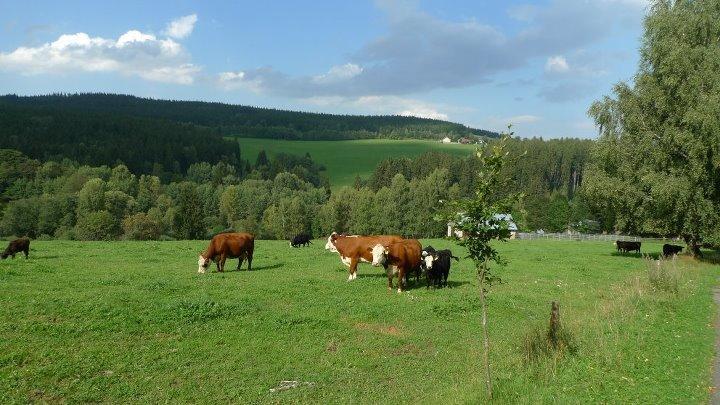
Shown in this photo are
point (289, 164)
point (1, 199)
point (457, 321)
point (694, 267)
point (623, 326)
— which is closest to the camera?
point (623, 326)

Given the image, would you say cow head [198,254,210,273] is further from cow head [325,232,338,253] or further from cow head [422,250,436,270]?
cow head [422,250,436,270]

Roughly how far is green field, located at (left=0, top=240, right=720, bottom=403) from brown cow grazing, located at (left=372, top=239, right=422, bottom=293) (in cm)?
80

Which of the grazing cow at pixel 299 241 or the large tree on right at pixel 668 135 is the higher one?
the large tree on right at pixel 668 135

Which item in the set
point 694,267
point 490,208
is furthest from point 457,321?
point 694,267

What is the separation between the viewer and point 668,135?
104 ft

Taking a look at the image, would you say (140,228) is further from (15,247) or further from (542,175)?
(542,175)

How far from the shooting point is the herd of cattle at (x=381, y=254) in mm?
19375

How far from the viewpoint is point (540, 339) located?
463 inches

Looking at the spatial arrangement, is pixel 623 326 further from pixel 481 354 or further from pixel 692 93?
pixel 692 93

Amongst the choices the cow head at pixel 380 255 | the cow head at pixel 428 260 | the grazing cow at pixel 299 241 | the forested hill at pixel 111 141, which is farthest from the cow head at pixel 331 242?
the forested hill at pixel 111 141

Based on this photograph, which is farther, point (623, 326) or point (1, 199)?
point (1, 199)

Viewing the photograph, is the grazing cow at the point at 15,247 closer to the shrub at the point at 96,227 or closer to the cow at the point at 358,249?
the cow at the point at 358,249

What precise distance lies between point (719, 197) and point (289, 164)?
471 feet

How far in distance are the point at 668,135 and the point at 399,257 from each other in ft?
73.6
